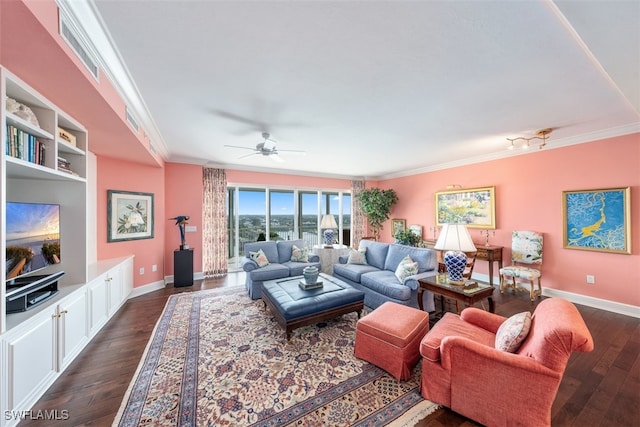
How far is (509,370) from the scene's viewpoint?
1518 millimetres

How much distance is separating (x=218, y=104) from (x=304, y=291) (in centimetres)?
251

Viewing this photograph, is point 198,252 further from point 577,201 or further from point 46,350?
point 577,201

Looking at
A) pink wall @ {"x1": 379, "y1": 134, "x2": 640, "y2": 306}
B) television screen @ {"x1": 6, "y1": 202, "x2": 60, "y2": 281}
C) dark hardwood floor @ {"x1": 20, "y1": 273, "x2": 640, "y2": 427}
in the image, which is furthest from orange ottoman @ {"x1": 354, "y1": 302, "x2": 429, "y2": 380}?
pink wall @ {"x1": 379, "y1": 134, "x2": 640, "y2": 306}

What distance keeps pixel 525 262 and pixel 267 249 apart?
4.86 m

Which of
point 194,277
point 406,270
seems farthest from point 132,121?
point 406,270

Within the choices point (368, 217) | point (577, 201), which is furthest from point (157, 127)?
point (577, 201)

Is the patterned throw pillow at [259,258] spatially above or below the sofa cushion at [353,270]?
above

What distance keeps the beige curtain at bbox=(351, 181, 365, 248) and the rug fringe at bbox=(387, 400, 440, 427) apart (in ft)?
19.3

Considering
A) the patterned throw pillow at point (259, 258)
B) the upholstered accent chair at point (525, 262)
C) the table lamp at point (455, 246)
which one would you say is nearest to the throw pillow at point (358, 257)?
the patterned throw pillow at point (259, 258)

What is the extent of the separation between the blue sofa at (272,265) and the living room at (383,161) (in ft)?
5.65

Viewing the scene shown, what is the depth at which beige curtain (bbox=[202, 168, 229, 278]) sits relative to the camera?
539 cm

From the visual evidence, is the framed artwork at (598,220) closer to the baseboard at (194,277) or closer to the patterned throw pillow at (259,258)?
the patterned throw pillow at (259,258)

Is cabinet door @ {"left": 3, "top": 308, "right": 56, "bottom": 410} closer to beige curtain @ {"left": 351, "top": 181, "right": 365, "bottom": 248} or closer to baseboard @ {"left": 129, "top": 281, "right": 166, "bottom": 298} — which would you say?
baseboard @ {"left": 129, "top": 281, "right": 166, "bottom": 298}

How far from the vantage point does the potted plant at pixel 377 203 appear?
22.6ft
